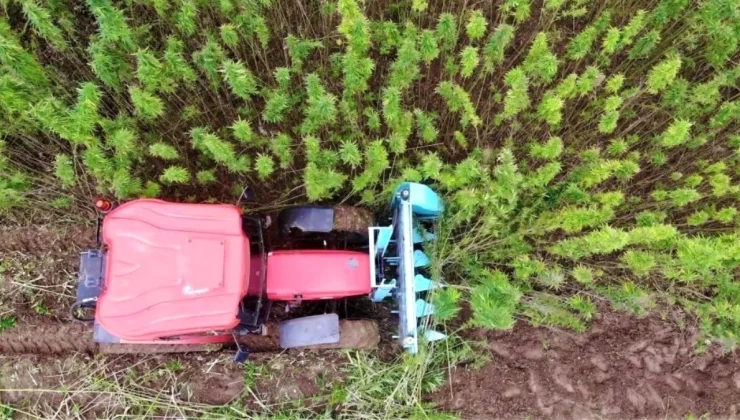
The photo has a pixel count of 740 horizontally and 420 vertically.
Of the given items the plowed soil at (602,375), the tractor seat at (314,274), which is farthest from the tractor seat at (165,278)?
the plowed soil at (602,375)

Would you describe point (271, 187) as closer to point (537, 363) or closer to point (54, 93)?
point (54, 93)

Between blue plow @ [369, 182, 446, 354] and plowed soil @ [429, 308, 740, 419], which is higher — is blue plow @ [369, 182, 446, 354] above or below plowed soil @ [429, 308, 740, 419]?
above

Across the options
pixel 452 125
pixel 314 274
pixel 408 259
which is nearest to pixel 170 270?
pixel 314 274

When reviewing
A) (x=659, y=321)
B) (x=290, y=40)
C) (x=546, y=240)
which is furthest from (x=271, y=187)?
(x=659, y=321)

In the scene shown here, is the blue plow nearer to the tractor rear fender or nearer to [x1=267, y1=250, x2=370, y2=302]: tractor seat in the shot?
[x1=267, y1=250, x2=370, y2=302]: tractor seat

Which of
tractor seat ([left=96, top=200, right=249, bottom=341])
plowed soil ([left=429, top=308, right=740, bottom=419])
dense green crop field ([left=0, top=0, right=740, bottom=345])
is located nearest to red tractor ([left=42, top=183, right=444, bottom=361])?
tractor seat ([left=96, top=200, right=249, bottom=341])

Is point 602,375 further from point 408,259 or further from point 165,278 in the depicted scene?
point 165,278
